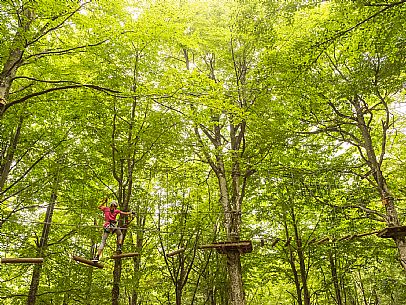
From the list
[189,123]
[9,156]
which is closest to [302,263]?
[189,123]

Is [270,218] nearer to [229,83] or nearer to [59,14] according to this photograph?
[229,83]

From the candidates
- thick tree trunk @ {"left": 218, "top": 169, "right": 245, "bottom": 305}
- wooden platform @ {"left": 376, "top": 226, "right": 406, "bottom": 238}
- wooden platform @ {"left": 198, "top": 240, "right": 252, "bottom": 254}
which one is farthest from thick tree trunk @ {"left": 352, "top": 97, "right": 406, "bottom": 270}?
thick tree trunk @ {"left": 218, "top": 169, "right": 245, "bottom": 305}

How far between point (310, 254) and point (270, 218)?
2.60 meters

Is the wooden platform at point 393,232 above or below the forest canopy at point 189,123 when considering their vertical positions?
below

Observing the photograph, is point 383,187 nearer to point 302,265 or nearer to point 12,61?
point 302,265

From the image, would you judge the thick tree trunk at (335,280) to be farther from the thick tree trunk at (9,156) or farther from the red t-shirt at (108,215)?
the thick tree trunk at (9,156)

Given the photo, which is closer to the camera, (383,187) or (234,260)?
(234,260)

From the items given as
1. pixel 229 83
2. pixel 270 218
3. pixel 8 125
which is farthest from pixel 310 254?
pixel 8 125

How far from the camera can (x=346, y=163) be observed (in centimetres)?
1136

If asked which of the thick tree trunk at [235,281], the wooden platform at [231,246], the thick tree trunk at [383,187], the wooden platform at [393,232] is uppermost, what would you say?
the thick tree trunk at [383,187]

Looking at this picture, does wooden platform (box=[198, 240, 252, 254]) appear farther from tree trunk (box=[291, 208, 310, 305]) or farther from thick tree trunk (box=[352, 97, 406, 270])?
tree trunk (box=[291, 208, 310, 305])

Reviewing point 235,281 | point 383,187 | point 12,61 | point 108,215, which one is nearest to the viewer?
point 12,61

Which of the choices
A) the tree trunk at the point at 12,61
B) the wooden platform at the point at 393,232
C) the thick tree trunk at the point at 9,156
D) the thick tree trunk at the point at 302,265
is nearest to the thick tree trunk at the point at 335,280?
the thick tree trunk at the point at 302,265

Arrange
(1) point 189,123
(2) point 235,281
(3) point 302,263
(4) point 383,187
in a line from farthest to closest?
(3) point 302,263 → (1) point 189,123 → (4) point 383,187 → (2) point 235,281
